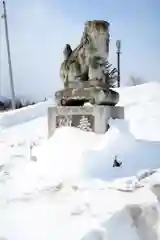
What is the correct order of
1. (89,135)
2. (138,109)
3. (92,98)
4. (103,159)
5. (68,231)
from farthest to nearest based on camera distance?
(138,109) → (92,98) → (89,135) → (103,159) → (68,231)

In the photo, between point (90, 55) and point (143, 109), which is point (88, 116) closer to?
point (90, 55)

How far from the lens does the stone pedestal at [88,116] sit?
529 cm

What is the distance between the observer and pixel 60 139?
207 inches

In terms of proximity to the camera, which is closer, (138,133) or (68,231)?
(68,231)

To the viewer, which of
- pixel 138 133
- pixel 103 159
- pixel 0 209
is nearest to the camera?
pixel 0 209

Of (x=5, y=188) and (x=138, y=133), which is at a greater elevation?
(x=5, y=188)

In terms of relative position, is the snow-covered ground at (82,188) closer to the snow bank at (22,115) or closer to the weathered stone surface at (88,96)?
the weathered stone surface at (88,96)

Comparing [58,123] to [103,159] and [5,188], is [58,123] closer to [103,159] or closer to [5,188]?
[103,159]

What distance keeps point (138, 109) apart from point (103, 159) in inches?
265

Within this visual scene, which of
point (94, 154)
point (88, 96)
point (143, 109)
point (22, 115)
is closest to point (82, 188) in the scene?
point (94, 154)

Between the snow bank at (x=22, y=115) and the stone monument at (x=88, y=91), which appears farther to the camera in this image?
the snow bank at (x=22, y=115)

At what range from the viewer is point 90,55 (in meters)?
5.86

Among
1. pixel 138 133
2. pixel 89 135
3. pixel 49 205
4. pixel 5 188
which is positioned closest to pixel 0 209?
pixel 49 205

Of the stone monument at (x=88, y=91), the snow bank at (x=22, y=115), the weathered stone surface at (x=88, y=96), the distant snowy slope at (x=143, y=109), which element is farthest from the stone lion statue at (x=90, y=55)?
the snow bank at (x=22, y=115)
